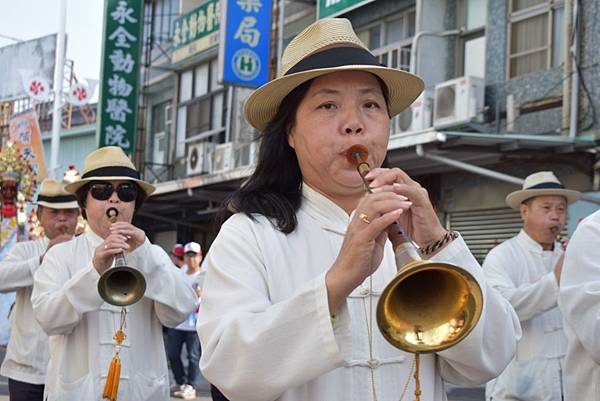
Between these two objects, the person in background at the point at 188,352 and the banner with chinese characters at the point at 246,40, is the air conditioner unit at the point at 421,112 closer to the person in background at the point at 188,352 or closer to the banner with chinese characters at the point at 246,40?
the banner with chinese characters at the point at 246,40

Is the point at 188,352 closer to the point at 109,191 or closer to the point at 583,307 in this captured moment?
the point at 109,191

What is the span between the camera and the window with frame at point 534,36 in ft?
44.5

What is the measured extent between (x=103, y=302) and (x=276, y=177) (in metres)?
2.31

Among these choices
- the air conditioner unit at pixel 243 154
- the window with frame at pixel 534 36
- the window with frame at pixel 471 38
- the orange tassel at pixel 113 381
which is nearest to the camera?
the orange tassel at pixel 113 381

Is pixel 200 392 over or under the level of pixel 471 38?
under

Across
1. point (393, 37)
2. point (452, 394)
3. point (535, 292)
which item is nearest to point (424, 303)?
point (535, 292)

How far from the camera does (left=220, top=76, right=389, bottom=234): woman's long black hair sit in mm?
2980

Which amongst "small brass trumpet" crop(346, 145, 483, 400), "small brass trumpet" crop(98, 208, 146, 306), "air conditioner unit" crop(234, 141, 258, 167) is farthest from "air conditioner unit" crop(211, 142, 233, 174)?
"small brass trumpet" crop(346, 145, 483, 400)

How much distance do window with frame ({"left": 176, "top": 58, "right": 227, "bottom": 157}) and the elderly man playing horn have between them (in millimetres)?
18827

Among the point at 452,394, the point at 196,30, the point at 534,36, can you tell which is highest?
the point at 196,30

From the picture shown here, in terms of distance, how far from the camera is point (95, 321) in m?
5.10

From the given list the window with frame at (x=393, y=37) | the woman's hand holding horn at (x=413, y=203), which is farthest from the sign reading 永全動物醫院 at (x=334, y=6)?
the woman's hand holding horn at (x=413, y=203)

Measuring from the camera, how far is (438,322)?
247 centimetres

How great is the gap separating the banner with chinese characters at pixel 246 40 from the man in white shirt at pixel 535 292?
35.4 feet
